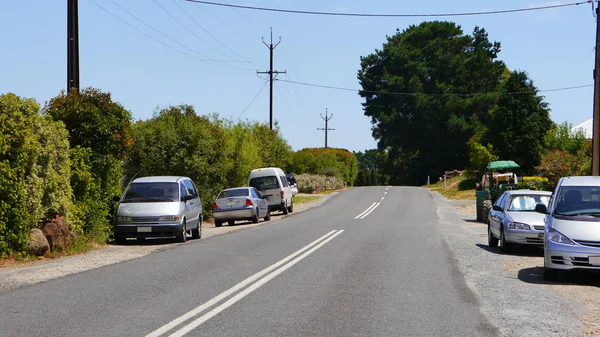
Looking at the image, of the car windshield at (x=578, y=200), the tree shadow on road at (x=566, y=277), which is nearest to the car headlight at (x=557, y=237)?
the tree shadow on road at (x=566, y=277)

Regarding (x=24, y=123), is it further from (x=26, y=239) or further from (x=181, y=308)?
(x=181, y=308)

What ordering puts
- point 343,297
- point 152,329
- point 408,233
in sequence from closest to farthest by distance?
point 152,329
point 343,297
point 408,233

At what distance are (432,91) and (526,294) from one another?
230ft

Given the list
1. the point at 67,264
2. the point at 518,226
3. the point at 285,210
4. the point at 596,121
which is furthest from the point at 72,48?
the point at 285,210

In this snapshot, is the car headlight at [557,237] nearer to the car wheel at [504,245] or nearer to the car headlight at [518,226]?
the car headlight at [518,226]

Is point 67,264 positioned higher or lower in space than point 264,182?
lower

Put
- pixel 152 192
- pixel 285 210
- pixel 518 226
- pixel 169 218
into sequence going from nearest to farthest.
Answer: pixel 518 226
pixel 169 218
pixel 152 192
pixel 285 210

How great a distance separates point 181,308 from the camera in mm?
9609

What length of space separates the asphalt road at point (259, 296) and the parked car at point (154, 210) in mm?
1811

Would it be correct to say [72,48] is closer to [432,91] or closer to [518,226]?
[518,226]

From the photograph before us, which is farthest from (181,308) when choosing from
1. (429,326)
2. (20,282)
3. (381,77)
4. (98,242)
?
(381,77)

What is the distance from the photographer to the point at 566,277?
44.3 feet

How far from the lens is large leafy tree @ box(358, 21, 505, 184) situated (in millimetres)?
77625

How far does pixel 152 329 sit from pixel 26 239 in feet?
28.4
